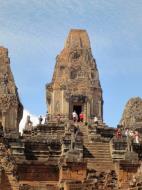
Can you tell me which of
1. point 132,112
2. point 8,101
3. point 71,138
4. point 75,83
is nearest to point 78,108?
point 75,83

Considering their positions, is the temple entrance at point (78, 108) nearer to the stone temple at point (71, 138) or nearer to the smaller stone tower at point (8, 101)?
the stone temple at point (71, 138)

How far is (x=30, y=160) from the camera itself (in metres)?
31.2

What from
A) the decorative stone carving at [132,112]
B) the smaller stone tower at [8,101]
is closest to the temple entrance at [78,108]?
the decorative stone carving at [132,112]

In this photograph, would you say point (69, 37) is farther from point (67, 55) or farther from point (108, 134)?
point (108, 134)

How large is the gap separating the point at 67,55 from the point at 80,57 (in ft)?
3.32

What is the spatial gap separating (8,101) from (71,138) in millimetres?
12800

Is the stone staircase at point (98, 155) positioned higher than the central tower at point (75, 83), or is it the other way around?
the central tower at point (75, 83)

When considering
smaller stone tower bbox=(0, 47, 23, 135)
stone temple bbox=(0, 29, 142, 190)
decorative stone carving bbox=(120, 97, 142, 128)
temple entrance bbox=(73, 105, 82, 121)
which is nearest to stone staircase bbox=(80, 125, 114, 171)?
stone temple bbox=(0, 29, 142, 190)

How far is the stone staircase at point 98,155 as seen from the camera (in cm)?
3194

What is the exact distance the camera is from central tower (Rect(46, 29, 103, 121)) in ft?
143

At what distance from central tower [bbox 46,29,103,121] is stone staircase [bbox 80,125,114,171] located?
8.04m

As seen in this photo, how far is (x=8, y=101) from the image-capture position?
44.0 meters

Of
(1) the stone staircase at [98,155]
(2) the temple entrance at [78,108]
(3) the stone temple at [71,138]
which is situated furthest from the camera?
(2) the temple entrance at [78,108]

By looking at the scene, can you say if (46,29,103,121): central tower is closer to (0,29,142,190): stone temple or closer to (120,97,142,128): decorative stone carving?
(0,29,142,190): stone temple
